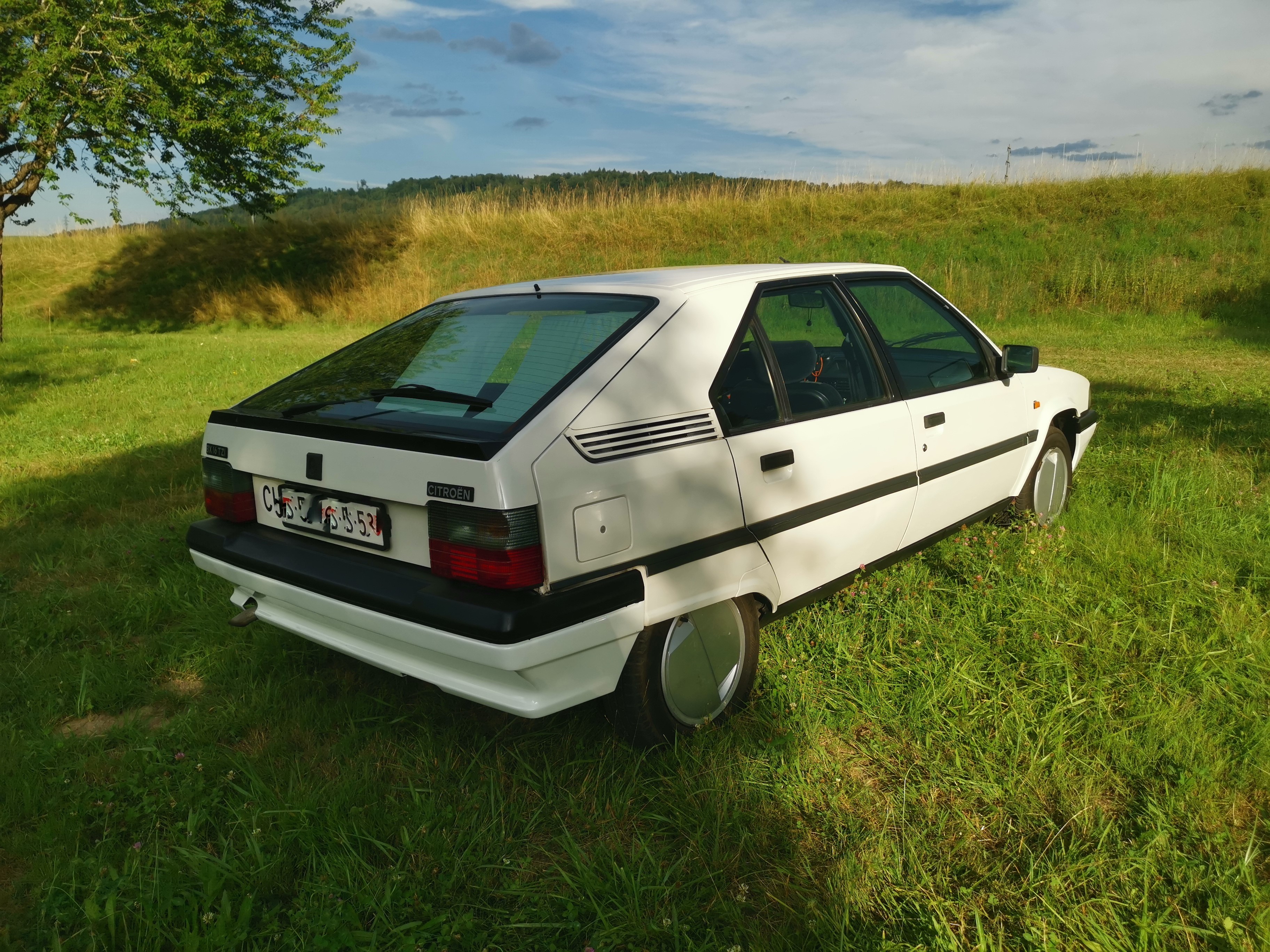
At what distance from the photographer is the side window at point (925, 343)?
366 centimetres

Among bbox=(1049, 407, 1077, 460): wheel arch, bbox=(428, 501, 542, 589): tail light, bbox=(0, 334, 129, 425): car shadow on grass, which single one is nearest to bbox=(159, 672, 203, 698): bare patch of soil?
bbox=(428, 501, 542, 589): tail light

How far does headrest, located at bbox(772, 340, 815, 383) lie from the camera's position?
3.26 m

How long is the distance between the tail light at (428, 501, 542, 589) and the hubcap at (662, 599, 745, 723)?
613 mm

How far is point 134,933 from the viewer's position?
2.06 meters

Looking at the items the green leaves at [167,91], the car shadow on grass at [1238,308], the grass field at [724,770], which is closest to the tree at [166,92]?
the green leaves at [167,91]

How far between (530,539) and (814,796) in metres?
1.18

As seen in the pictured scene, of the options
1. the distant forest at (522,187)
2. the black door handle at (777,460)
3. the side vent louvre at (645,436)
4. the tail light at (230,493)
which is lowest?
the tail light at (230,493)

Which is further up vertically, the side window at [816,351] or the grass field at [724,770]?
the side window at [816,351]

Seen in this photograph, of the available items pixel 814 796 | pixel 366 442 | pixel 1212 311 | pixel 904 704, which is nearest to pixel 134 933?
pixel 366 442

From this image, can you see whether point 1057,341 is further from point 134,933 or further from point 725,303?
point 134,933

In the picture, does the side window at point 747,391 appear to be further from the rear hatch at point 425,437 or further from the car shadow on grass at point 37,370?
the car shadow on grass at point 37,370

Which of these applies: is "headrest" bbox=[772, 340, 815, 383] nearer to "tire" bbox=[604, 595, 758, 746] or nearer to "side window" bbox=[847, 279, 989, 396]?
"side window" bbox=[847, 279, 989, 396]

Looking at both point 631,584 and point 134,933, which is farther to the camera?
point 631,584

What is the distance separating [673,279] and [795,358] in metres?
0.68
